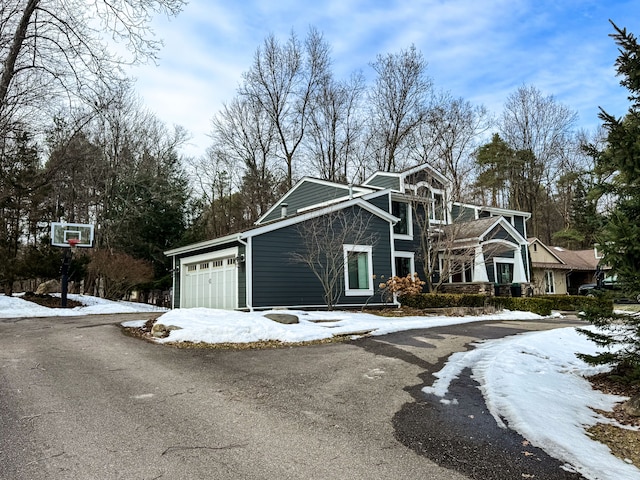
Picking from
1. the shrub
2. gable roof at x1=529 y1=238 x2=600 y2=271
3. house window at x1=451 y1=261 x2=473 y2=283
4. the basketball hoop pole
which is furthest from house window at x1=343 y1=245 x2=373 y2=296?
gable roof at x1=529 y1=238 x2=600 y2=271

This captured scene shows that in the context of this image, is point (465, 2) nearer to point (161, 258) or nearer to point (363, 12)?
point (363, 12)

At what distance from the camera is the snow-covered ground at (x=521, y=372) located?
379 cm

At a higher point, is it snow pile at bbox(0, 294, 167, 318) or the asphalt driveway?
snow pile at bbox(0, 294, 167, 318)

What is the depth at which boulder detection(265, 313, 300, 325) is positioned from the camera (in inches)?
433

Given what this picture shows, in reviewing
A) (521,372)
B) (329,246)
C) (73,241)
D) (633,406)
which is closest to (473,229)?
(329,246)

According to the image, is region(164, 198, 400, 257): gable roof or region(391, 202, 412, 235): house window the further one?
region(391, 202, 412, 235): house window

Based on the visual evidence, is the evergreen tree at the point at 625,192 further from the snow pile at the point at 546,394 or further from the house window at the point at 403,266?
the house window at the point at 403,266

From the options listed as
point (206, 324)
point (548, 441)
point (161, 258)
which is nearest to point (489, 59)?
point (206, 324)

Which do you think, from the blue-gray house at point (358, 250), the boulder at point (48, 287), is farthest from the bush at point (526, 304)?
the boulder at point (48, 287)

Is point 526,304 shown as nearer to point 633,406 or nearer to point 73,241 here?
point 633,406

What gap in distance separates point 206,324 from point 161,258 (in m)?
18.3

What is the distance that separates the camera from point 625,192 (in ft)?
17.3

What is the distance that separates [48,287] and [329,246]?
17.8m

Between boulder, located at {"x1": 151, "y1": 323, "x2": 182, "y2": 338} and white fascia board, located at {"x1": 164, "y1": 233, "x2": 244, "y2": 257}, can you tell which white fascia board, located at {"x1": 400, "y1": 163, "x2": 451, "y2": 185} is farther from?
boulder, located at {"x1": 151, "y1": 323, "x2": 182, "y2": 338}
